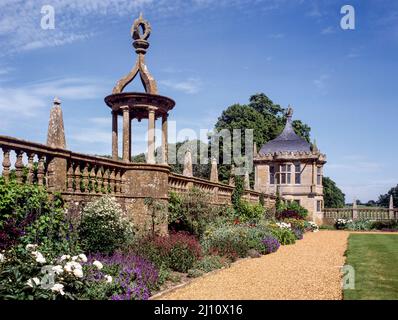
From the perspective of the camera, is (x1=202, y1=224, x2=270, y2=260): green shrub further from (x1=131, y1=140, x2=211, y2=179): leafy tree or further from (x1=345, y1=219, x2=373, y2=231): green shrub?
(x1=131, y1=140, x2=211, y2=179): leafy tree

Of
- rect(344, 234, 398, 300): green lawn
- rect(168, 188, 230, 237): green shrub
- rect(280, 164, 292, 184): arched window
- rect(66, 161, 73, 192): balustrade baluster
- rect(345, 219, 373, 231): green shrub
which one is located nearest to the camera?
rect(344, 234, 398, 300): green lawn

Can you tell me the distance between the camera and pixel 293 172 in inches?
1629

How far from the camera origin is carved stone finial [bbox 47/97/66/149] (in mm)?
9227

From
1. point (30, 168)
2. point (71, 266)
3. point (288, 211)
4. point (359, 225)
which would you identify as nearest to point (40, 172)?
point (30, 168)

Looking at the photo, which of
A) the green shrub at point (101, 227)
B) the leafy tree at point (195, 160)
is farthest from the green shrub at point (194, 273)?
the leafy tree at point (195, 160)

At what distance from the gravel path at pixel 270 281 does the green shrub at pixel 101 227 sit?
1985 mm

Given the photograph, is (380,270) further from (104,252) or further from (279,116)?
(279,116)

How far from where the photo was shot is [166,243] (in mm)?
10633

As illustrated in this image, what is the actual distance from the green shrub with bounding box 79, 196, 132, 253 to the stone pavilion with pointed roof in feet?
102

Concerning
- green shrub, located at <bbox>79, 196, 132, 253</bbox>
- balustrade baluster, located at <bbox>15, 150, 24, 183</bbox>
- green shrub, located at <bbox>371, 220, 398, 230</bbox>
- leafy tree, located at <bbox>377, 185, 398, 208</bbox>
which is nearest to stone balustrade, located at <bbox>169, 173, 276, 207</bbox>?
green shrub, located at <bbox>79, 196, 132, 253</bbox>

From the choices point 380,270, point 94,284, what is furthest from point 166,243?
point 380,270

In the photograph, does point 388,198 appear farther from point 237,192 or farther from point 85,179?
point 85,179

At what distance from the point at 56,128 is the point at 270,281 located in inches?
226
